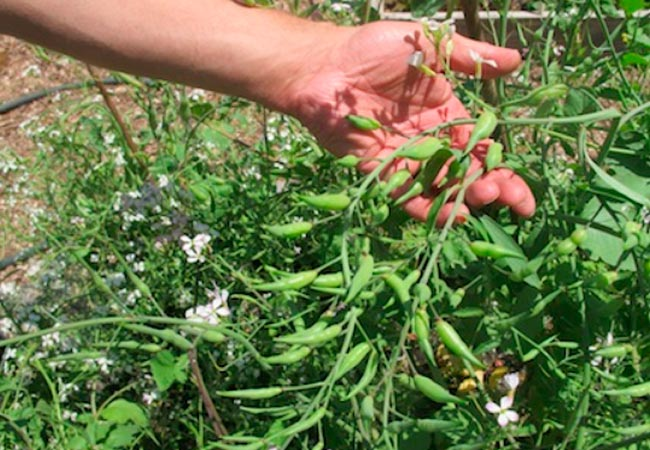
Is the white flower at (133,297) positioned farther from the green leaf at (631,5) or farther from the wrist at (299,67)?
the green leaf at (631,5)

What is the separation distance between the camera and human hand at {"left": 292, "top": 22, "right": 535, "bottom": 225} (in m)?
1.30

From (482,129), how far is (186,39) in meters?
0.68

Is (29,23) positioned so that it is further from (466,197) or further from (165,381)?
(466,197)

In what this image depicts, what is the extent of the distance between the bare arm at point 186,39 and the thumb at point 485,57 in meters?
0.25

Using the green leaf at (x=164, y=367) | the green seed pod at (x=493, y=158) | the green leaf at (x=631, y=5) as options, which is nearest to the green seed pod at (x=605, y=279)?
the green seed pod at (x=493, y=158)

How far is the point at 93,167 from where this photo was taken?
1.77 m

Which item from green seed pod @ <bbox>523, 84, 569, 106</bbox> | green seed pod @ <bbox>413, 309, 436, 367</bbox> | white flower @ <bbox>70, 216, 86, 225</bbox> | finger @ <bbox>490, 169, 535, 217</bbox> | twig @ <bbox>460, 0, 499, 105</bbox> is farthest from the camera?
white flower @ <bbox>70, 216, 86, 225</bbox>

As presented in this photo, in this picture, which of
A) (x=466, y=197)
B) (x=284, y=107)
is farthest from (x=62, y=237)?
(x=466, y=197)

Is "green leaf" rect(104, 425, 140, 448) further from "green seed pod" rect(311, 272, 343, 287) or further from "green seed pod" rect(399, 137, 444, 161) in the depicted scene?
"green seed pod" rect(399, 137, 444, 161)

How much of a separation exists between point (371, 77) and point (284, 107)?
17 cm

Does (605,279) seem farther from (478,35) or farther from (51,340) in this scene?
(51,340)

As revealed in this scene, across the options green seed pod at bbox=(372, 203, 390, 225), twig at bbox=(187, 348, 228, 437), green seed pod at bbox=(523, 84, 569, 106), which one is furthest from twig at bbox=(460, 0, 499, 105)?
twig at bbox=(187, 348, 228, 437)

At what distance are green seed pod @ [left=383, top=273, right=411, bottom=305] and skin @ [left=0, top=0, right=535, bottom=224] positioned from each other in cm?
47

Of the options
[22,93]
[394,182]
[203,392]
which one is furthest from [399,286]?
[22,93]
